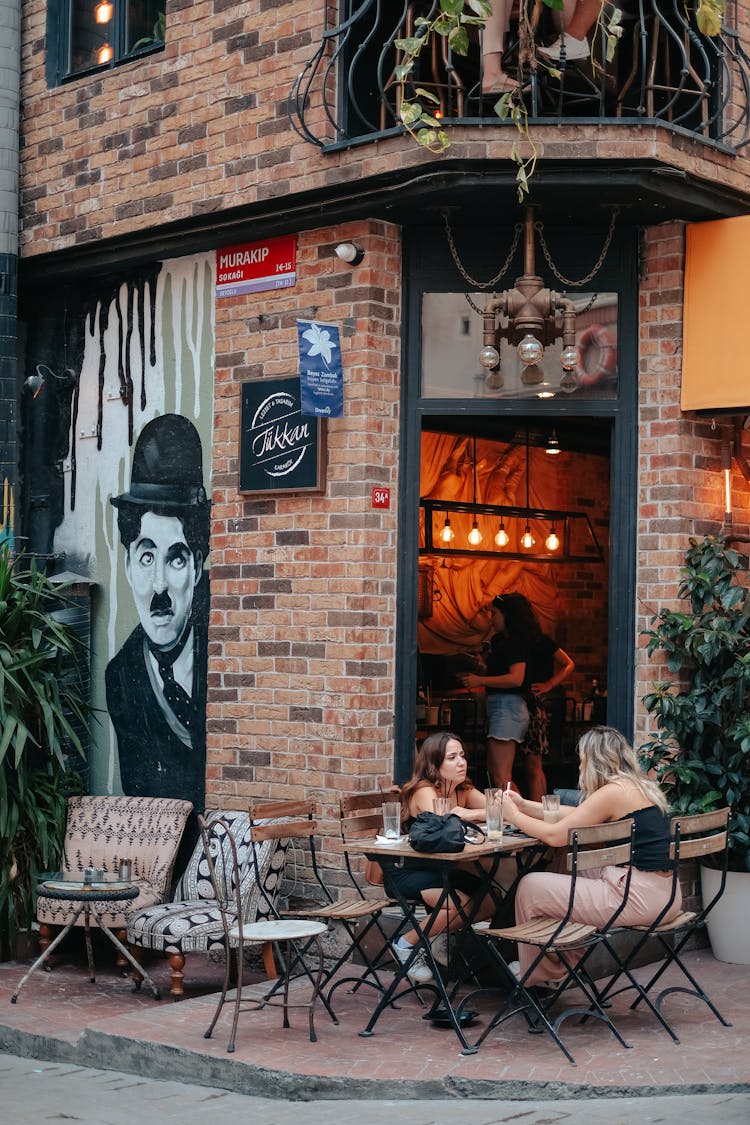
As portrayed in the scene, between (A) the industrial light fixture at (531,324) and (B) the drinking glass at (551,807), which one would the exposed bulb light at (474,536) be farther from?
(B) the drinking glass at (551,807)

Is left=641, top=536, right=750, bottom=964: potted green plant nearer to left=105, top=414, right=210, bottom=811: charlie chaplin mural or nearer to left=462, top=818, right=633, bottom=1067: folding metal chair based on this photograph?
left=462, top=818, right=633, bottom=1067: folding metal chair

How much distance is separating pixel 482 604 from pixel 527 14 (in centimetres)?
548

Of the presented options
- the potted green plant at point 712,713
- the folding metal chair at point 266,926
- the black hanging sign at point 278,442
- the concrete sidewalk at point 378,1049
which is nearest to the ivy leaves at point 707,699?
the potted green plant at point 712,713

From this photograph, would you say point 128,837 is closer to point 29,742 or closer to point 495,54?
point 29,742

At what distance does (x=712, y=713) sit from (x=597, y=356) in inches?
86.0

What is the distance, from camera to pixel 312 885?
8594mm

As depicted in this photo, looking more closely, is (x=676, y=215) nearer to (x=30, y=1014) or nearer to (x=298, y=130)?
(x=298, y=130)

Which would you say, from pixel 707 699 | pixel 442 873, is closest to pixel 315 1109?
pixel 442 873

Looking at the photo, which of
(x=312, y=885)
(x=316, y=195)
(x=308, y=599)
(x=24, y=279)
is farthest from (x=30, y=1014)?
(x=24, y=279)

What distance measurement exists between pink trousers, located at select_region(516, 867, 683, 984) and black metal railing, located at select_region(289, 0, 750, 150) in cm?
409

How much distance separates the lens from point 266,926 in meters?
7.01

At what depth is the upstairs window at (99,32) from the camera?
10023mm

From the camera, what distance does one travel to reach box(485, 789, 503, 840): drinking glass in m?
6.93

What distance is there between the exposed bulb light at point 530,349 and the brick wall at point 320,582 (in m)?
0.82
